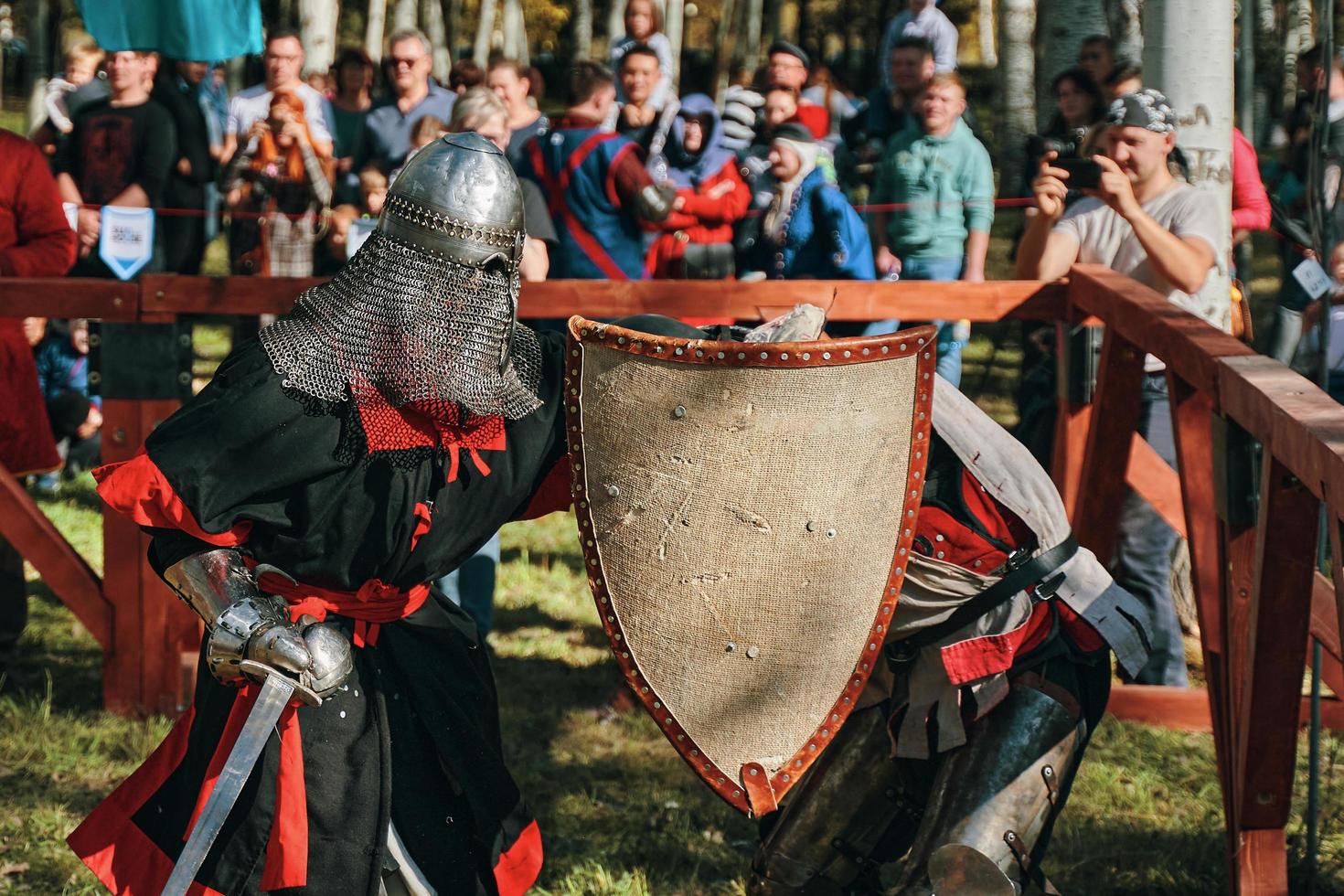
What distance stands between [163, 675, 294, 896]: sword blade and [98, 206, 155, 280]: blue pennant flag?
14.1 feet

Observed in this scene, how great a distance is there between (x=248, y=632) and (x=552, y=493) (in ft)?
2.03

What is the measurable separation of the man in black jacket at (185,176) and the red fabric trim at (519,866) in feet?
17.7

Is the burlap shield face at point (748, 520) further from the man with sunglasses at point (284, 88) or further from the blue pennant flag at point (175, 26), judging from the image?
the man with sunglasses at point (284, 88)

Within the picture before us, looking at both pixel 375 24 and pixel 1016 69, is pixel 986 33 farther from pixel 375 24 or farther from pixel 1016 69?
pixel 1016 69

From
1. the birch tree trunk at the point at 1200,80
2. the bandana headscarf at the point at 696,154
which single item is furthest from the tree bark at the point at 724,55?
the birch tree trunk at the point at 1200,80

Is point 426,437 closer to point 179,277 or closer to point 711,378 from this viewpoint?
point 711,378

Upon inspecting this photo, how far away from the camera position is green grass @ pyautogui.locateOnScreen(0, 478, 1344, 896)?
384 cm

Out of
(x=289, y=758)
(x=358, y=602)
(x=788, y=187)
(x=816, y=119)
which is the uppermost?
(x=816, y=119)

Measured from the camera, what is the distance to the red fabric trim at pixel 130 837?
2674 mm

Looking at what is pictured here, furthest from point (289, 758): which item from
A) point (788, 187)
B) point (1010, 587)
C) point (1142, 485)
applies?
point (788, 187)

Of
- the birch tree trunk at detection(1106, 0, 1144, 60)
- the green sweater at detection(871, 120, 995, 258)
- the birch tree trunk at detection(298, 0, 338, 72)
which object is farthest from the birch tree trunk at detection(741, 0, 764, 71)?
the green sweater at detection(871, 120, 995, 258)

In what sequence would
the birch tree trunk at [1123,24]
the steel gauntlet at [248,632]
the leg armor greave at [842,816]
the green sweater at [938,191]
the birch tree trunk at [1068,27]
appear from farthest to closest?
the birch tree trunk at [1123,24] < the birch tree trunk at [1068,27] < the green sweater at [938,191] < the leg armor greave at [842,816] < the steel gauntlet at [248,632]

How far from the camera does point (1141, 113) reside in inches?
183

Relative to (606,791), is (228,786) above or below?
above
